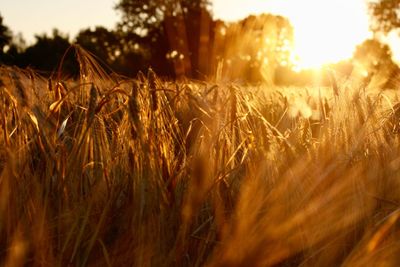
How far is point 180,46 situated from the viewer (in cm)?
3597

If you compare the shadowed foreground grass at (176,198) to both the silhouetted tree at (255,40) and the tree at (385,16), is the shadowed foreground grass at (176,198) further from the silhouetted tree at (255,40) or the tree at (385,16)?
the tree at (385,16)

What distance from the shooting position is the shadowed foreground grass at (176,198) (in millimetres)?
1138

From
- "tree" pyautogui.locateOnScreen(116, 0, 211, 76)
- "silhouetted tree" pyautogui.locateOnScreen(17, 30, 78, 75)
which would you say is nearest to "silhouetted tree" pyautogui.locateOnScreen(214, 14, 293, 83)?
"tree" pyautogui.locateOnScreen(116, 0, 211, 76)

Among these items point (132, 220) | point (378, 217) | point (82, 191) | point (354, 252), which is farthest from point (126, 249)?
point (378, 217)

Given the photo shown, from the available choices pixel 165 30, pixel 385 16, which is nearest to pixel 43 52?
pixel 165 30

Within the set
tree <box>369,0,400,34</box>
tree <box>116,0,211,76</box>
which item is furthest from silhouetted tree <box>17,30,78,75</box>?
tree <box>369,0,400,34</box>

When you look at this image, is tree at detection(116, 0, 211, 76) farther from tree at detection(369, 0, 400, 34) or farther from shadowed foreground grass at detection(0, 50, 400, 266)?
shadowed foreground grass at detection(0, 50, 400, 266)

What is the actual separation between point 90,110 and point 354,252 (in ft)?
2.06

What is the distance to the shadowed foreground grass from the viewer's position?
1138 millimetres

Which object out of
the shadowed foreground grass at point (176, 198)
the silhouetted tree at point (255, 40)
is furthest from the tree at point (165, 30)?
the shadowed foreground grass at point (176, 198)

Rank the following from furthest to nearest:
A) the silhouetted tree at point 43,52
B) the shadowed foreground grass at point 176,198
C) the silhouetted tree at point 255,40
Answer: the silhouetted tree at point 43,52
the silhouetted tree at point 255,40
the shadowed foreground grass at point 176,198

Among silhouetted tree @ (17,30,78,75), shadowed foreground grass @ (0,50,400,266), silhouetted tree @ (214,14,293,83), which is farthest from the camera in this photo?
silhouetted tree @ (17,30,78,75)

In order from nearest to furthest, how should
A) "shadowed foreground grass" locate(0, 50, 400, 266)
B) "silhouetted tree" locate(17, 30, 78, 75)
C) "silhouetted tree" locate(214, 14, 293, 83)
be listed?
"shadowed foreground grass" locate(0, 50, 400, 266)
"silhouetted tree" locate(214, 14, 293, 83)
"silhouetted tree" locate(17, 30, 78, 75)

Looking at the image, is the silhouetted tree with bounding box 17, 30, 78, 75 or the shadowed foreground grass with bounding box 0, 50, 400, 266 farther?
the silhouetted tree with bounding box 17, 30, 78, 75
